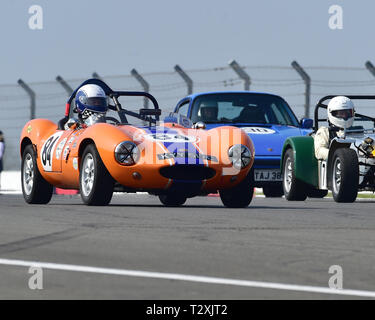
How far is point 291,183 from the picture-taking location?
16266mm

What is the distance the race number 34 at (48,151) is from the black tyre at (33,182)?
10.3 inches

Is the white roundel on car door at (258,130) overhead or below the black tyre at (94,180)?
overhead

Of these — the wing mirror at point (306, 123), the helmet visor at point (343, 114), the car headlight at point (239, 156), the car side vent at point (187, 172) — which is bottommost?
the car side vent at point (187, 172)

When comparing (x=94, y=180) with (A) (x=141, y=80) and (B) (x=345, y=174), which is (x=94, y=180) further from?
(A) (x=141, y=80)

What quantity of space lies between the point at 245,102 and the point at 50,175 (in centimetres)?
449

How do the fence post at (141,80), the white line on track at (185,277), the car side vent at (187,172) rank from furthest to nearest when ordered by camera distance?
the fence post at (141,80) → the car side vent at (187,172) → the white line on track at (185,277)

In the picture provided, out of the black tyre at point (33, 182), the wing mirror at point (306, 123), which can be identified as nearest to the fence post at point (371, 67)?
the wing mirror at point (306, 123)

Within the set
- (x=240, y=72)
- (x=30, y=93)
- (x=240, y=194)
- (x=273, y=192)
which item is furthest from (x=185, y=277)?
(x=30, y=93)

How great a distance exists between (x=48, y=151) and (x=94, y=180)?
5.52 feet

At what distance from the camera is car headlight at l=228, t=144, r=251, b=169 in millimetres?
12898

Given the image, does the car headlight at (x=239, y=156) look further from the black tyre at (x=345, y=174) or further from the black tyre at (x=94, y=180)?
the black tyre at (x=345, y=174)

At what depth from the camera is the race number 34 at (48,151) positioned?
14142mm
